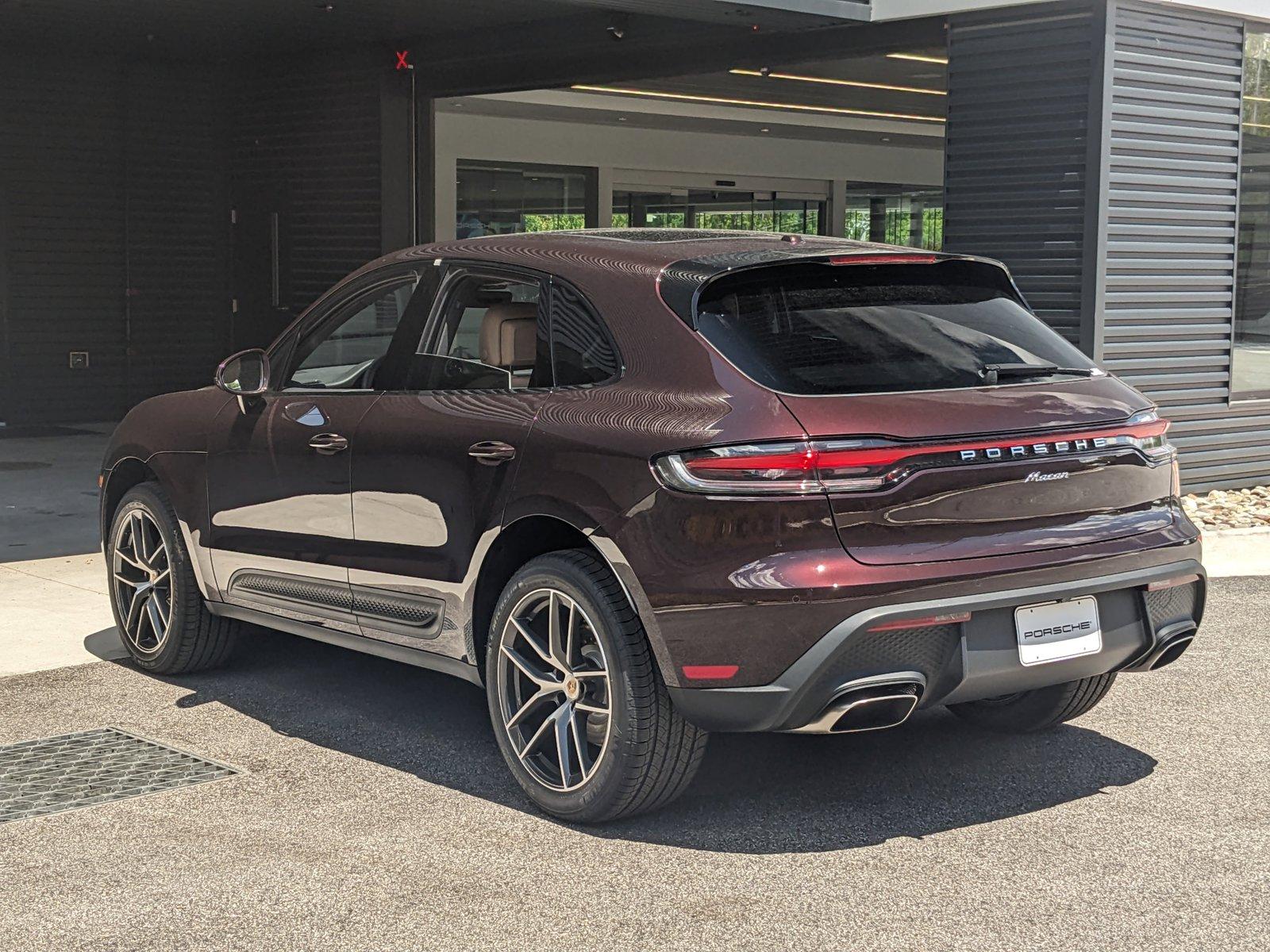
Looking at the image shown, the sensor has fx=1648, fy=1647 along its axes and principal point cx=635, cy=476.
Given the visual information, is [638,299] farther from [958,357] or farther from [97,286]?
[97,286]

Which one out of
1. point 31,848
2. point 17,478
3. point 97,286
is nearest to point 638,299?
point 31,848

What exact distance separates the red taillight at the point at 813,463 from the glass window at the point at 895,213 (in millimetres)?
22437

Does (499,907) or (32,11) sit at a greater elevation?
(32,11)

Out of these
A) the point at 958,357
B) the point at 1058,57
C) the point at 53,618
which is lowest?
the point at 53,618

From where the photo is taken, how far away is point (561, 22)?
1355 cm

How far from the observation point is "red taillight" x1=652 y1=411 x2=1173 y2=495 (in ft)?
13.9

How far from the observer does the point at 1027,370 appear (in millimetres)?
4789

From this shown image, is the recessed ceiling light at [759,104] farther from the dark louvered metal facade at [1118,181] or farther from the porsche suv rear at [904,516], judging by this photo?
the porsche suv rear at [904,516]

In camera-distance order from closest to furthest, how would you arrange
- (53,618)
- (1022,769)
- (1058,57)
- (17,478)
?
(1022,769) < (53,618) < (1058,57) < (17,478)

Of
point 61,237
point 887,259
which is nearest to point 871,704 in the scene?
point 887,259

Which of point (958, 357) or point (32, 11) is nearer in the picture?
point (958, 357)

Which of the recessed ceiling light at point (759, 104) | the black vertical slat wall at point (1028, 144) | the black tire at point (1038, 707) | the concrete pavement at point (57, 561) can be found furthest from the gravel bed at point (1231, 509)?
the recessed ceiling light at point (759, 104)

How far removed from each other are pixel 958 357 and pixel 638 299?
937 millimetres

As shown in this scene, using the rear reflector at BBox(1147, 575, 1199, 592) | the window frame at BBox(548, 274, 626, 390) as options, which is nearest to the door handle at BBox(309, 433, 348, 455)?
the window frame at BBox(548, 274, 626, 390)
